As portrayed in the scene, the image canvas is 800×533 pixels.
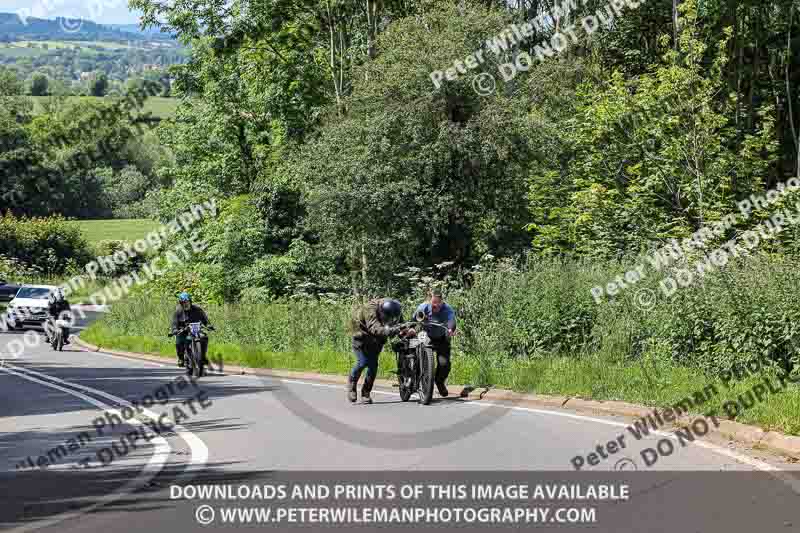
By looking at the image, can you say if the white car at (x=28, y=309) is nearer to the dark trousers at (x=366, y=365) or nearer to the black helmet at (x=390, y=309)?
the dark trousers at (x=366, y=365)

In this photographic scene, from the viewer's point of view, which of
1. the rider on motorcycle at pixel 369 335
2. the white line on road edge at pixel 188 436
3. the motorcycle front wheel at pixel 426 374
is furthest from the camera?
the rider on motorcycle at pixel 369 335

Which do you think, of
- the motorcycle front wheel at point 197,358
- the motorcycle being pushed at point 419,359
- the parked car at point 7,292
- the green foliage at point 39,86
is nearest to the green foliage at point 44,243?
the parked car at point 7,292

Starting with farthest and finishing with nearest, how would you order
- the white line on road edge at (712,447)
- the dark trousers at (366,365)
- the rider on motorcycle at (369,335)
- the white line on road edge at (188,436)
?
the dark trousers at (366,365) → the rider on motorcycle at (369,335) → the white line on road edge at (188,436) → the white line on road edge at (712,447)

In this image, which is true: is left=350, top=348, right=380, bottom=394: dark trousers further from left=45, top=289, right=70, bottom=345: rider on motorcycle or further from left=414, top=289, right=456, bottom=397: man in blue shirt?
left=45, top=289, right=70, bottom=345: rider on motorcycle

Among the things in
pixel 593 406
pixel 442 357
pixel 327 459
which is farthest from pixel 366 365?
pixel 327 459

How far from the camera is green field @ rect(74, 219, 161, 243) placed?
334 ft

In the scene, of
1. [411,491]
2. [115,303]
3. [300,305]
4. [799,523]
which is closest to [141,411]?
[411,491]

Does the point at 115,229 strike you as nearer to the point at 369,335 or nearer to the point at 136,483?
the point at 369,335

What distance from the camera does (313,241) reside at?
50.8m

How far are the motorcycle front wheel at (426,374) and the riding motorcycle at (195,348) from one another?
8.57m

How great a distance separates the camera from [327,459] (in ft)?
37.3

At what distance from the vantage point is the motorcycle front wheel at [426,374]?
16938 millimetres

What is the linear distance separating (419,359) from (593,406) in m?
2.98

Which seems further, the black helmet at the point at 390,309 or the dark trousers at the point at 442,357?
the dark trousers at the point at 442,357
